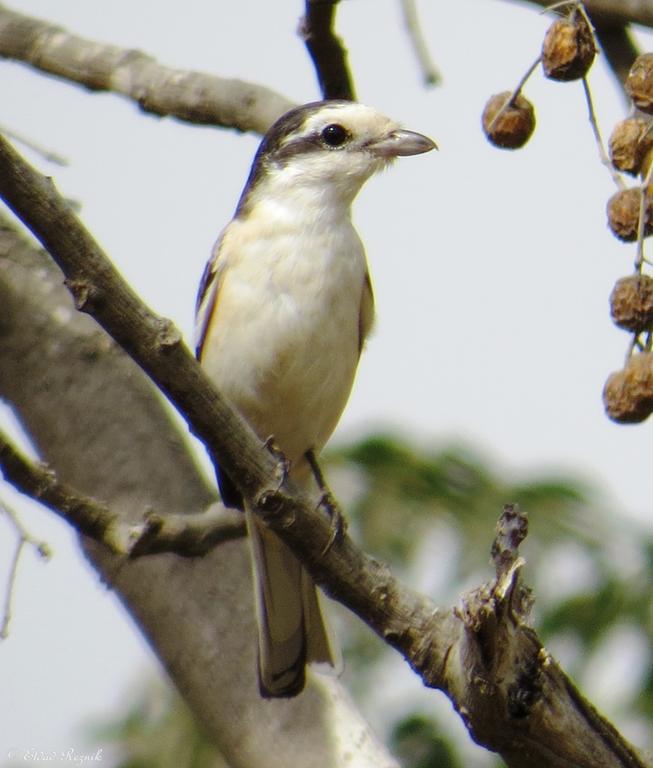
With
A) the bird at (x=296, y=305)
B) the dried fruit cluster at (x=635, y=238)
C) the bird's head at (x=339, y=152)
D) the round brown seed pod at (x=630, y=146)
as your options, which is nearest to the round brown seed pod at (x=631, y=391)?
the dried fruit cluster at (x=635, y=238)

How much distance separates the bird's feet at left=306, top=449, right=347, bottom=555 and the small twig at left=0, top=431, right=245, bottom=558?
42 cm

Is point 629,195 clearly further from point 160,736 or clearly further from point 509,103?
point 160,736

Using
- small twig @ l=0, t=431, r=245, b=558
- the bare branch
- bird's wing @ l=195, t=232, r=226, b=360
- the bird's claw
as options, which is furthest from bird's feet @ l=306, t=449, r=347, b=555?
the bare branch

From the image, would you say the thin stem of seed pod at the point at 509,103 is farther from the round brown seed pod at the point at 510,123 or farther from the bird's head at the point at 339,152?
the bird's head at the point at 339,152

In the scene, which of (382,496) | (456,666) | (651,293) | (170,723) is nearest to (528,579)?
(382,496)

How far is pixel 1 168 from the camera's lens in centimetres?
271

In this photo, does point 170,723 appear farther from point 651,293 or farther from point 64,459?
point 651,293

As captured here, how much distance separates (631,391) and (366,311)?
2382mm

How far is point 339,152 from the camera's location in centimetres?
531

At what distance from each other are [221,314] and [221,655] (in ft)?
4.26

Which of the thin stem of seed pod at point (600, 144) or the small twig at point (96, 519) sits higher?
the thin stem of seed pod at point (600, 144)

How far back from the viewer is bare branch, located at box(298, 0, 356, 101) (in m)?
4.33

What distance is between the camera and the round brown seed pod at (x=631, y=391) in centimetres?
292

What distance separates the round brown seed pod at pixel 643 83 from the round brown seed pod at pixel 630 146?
42mm
